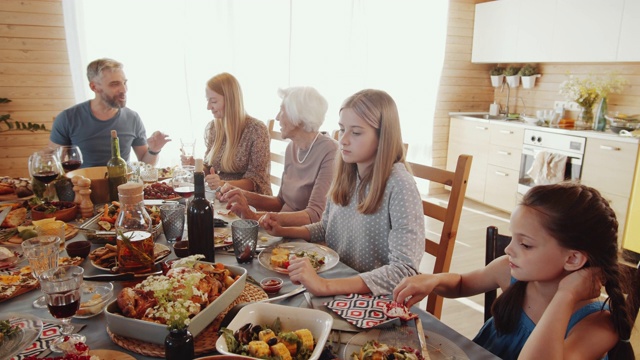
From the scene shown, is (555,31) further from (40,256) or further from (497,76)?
(40,256)

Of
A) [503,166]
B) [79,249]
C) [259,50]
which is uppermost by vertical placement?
[259,50]

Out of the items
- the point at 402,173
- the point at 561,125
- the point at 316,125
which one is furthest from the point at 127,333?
the point at 561,125

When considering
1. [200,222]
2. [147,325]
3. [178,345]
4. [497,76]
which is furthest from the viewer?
[497,76]

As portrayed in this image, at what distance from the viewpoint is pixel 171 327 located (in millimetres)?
773

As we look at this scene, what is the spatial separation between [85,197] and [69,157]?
0.34 metres

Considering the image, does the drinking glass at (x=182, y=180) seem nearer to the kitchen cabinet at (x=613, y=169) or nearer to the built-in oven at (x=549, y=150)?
the built-in oven at (x=549, y=150)

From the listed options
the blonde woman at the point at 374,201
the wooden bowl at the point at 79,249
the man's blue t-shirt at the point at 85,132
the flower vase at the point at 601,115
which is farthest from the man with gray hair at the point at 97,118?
the flower vase at the point at 601,115

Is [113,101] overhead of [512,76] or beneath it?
beneath

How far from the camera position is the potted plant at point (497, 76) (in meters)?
5.16

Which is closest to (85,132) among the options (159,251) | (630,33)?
(159,251)

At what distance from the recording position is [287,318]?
96 cm

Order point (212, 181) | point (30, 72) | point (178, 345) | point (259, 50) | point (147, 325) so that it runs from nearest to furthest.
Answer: point (178, 345) < point (147, 325) < point (212, 181) < point (30, 72) < point (259, 50)

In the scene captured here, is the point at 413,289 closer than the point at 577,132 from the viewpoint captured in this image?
Yes

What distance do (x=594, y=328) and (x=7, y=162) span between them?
392 cm
